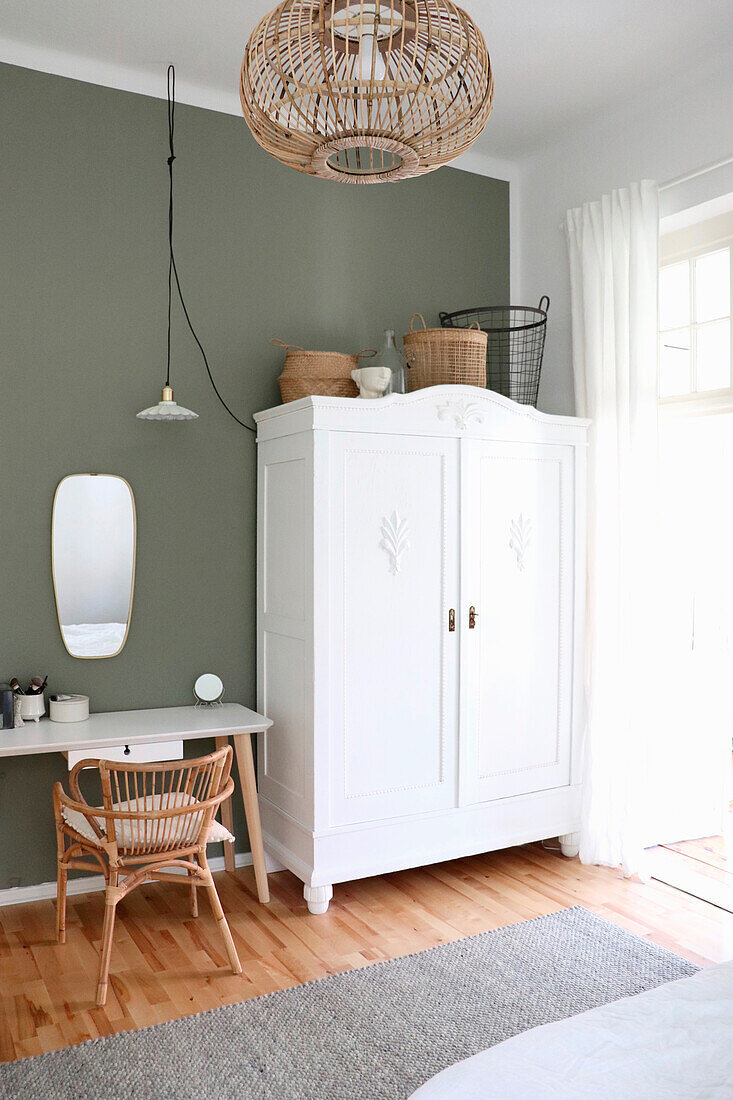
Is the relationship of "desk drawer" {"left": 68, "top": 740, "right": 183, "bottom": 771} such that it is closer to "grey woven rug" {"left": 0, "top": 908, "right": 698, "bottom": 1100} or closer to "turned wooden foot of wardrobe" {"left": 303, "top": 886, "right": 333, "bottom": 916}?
"turned wooden foot of wardrobe" {"left": 303, "top": 886, "right": 333, "bottom": 916}

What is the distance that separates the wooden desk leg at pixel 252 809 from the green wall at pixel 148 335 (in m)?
0.46

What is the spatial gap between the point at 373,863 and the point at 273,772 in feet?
1.77

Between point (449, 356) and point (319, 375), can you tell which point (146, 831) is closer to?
point (319, 375)

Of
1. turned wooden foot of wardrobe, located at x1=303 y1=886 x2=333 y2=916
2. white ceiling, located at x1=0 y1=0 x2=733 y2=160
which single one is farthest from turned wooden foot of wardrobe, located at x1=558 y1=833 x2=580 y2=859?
white ceiling, located at x1=0 y1=0 x2=733 y2=160

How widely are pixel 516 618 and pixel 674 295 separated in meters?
1.48

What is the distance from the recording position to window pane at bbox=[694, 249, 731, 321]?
345 cm

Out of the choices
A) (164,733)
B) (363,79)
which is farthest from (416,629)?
(363,79)

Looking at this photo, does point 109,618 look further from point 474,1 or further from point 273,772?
point 474,1

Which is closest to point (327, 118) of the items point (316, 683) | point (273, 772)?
point (316, 683)

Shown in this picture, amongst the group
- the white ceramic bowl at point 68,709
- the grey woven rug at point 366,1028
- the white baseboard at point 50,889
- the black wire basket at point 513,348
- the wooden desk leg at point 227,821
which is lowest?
the grey woven rug at point 366,1028

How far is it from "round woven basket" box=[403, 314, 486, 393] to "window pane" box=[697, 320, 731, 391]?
0.86 m

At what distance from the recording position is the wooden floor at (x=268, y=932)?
8.26ft

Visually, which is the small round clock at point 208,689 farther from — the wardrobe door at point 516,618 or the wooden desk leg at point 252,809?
the wardrobe door at point 516,618

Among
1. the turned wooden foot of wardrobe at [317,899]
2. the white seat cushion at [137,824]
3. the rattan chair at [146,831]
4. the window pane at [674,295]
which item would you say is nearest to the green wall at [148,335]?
the white seat cushion at [137,824]
